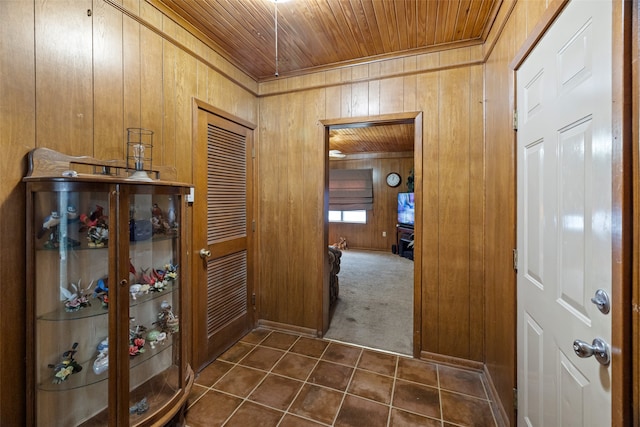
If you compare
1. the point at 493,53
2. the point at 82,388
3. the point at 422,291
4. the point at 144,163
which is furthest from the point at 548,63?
the point at 82,388

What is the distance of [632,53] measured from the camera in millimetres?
664

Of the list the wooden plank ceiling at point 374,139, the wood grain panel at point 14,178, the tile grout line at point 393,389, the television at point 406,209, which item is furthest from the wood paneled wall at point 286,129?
the television at point 406,209

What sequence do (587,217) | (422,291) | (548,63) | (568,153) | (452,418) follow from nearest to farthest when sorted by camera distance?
(587,217) → (568,153) → (548,63) → (452,418) → (422,291)

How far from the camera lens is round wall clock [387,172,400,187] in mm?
6924

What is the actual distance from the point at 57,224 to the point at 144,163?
2.00ft

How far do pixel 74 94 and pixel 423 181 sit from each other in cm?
235

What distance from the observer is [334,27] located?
6.31 ft

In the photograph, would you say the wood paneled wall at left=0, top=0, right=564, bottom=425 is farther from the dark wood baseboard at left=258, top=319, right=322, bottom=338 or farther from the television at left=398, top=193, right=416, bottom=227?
the television at left=398, top=193, right=416, bottom=227

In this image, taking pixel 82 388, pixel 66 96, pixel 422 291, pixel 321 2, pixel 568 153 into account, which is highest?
pixel 321 2

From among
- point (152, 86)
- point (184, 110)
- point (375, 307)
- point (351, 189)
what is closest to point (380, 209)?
point (351, 189)

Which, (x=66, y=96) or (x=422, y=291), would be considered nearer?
(x=66, y=96)

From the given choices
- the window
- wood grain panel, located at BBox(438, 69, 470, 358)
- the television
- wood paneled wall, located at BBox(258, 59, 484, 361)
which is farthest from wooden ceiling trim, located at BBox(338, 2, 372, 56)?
the window

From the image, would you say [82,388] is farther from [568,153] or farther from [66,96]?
[568,153]

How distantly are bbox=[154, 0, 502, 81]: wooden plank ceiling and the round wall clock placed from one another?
16.0 feet
